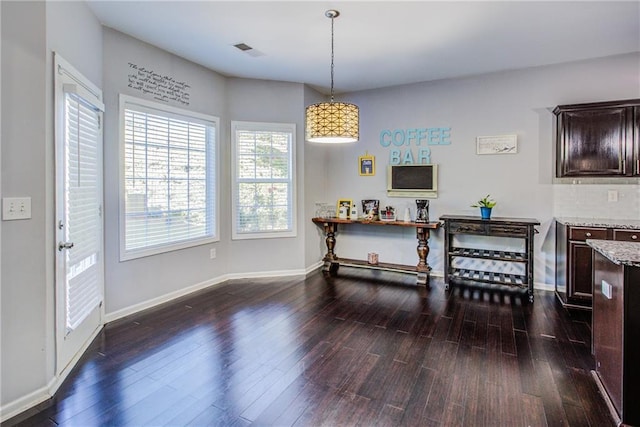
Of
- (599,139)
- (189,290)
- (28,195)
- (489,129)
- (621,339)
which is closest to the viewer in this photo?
(621,339)

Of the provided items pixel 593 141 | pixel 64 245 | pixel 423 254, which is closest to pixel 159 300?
pixel 64 245

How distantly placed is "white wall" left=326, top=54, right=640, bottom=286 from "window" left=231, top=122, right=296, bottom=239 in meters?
1.10

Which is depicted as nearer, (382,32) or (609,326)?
(609,326)

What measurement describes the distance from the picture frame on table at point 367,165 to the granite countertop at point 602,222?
243 cm

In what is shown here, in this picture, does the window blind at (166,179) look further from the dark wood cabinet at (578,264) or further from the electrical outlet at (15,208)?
the dark wood cabinet at (578,264)

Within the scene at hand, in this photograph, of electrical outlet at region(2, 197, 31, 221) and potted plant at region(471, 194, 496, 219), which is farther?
potted plant at region(471, 194, 496, 219)

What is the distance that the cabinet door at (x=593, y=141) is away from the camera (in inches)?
141

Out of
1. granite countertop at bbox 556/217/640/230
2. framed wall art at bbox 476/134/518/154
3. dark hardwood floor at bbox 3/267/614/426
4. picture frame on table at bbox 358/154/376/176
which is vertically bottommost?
dark hardwood floor at bbox 3/267/614/426

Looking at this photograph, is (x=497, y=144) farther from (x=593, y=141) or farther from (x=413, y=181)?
(x=413, y=181)

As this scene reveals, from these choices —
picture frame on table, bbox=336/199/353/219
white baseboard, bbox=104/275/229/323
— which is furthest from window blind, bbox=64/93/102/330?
picture frame on table, bbox=336/199/353/219

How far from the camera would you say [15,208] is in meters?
1.97

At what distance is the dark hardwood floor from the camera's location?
1956mm

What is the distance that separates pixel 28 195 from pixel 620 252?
3.42 m

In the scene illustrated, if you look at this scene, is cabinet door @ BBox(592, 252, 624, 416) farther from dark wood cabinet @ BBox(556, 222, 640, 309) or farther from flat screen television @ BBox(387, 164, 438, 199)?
flat screen television @ BBox(387, 164, 438, 199)
